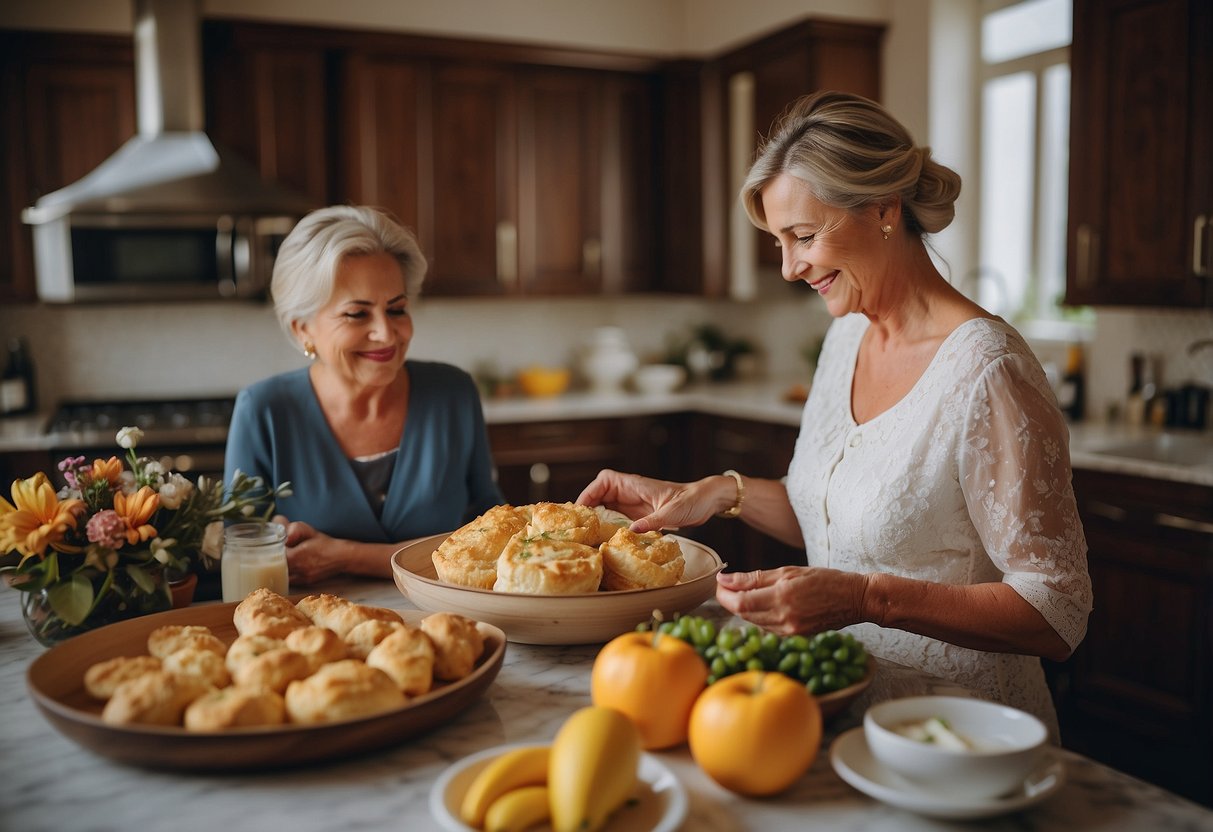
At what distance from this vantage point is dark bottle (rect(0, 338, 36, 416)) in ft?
13.5

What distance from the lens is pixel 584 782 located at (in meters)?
0.92

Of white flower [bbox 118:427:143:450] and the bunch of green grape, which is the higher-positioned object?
white flower [bbox 118:427:143:450]

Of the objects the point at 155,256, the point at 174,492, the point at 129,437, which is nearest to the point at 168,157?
the point at 155,256

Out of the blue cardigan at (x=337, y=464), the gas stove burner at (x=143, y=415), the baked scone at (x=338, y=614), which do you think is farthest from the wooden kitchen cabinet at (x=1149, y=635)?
the gas stove burner at (x=143, y=415)

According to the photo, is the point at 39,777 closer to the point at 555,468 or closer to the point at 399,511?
the point at 399,511

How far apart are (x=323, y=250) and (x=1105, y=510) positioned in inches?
88.8

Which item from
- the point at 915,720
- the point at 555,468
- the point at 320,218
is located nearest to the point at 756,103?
the point at 555,468

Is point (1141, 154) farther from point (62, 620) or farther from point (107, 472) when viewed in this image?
point (62, 620)

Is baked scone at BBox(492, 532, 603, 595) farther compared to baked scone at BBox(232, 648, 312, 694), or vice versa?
baked scone at BBox(492, 532, 603, 595)

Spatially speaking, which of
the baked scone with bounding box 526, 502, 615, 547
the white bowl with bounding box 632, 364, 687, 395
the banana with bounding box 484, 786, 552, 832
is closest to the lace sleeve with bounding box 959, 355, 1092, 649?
the baked scone with bounding box 526, 502, 615, 547

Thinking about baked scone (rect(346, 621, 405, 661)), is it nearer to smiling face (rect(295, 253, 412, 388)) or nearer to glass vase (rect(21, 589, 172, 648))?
glass vase (rect(21, 589, 172, 648))

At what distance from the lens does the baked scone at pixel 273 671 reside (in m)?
1.08

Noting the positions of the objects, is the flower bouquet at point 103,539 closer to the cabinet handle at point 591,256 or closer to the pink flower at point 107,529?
the pink flower at point 107,529

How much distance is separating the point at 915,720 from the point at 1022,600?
0.47m
